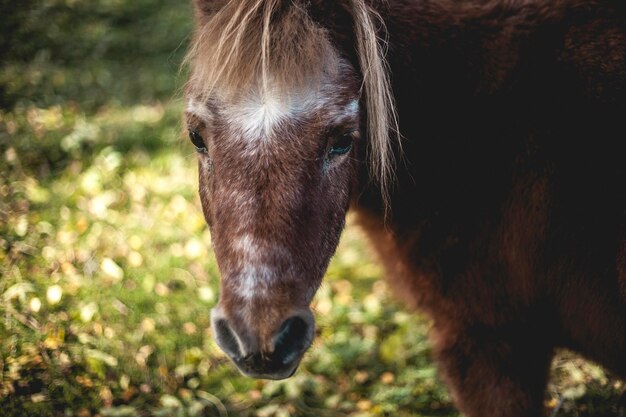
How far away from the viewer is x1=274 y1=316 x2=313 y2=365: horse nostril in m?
1.89

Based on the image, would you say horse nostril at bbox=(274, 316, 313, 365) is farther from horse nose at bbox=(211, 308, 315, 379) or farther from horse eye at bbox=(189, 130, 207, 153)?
horse eye at bbox=(189, 130, 207, 153)

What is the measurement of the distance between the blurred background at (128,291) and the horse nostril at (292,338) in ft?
4.31

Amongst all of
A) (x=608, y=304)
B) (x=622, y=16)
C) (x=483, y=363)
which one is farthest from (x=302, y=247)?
(x=622, y=16)

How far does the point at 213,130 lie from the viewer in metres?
2.14

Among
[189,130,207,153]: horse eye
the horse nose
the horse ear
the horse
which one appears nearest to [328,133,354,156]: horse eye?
the horse

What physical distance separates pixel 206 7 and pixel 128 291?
100 inches

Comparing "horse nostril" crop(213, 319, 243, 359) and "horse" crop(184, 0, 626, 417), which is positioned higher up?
"horse" crop(184, 0, 626, 417)

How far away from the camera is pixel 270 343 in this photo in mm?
1840

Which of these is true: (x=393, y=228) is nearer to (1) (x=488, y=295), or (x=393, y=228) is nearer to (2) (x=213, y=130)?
(1) (x=488, y=295)

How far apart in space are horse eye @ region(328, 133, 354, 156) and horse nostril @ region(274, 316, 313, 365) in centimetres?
68

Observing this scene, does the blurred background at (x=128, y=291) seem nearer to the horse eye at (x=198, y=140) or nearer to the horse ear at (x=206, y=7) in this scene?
the horse ear at (x=206, y=7)

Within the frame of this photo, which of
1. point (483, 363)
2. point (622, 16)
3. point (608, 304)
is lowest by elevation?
point (483, 363)

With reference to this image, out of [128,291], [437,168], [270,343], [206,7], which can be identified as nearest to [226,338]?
[270,343]

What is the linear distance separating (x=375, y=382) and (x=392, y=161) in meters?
1.95
